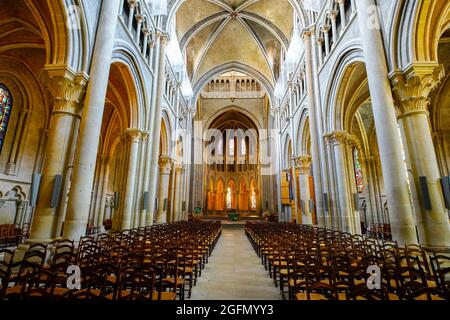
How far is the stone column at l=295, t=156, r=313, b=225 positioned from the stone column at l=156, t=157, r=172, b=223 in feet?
32.6

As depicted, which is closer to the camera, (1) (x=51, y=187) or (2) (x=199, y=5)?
(1) (x=51, y=187)

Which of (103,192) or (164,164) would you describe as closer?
(164,164)

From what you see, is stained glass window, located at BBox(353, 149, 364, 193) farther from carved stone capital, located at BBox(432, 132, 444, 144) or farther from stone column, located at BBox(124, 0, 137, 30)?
stone column, located at BBox(124, 0, 137, 30)

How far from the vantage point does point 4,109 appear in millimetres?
11922

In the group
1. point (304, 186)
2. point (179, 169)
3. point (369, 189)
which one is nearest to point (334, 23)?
point (304, 186)

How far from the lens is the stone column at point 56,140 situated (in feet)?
18.3

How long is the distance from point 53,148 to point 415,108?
989 centimetres

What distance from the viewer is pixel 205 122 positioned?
3172 centimetres

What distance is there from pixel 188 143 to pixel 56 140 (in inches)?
724

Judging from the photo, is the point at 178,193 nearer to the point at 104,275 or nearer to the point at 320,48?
the point at 320,48

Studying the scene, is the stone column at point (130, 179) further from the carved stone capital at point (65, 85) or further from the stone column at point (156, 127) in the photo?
the carved stone capital at point (65, 85)

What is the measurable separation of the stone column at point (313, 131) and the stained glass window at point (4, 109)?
653 inches

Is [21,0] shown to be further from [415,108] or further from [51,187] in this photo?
[415,108]

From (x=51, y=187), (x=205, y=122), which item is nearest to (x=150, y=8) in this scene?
(x=51, y=187)
